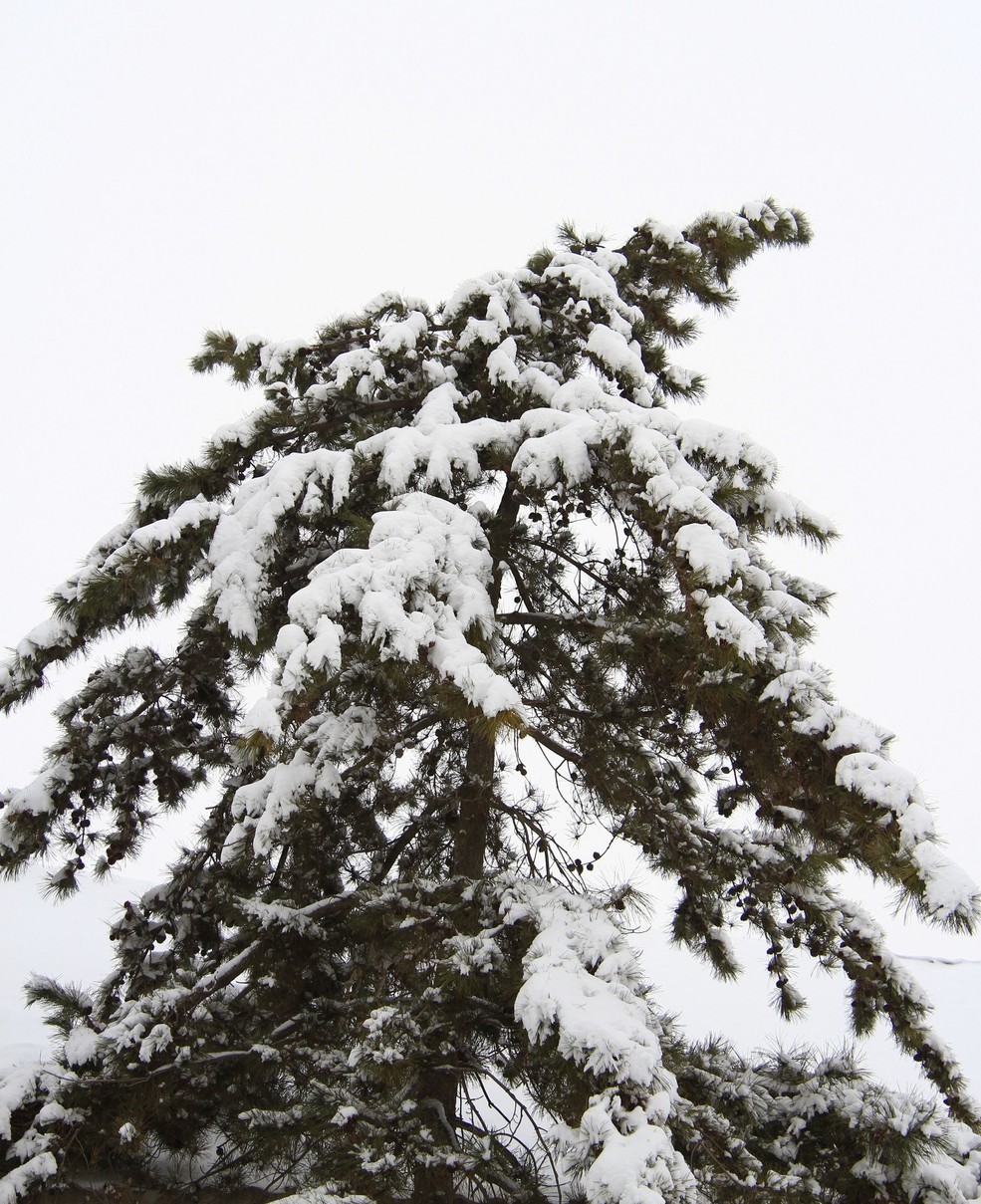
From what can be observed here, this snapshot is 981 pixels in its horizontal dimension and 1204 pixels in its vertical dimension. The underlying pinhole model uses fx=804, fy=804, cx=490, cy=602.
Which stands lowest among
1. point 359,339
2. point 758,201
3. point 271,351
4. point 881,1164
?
point 881,1164

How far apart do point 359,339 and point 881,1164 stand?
537 centimetres

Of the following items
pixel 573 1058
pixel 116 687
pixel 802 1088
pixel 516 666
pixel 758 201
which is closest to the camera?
pixel 573 1058

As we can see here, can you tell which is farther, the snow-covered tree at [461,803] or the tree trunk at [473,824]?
the tree trunk at [473,824]

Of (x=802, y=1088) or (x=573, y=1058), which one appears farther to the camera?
(x=802, y=1088)

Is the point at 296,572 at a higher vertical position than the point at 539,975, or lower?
higher

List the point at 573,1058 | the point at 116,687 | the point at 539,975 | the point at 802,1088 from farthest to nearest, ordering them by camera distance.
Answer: the point at 116,687 → the point at 802,1088 → the point at 539,975 → the point at 573,1058

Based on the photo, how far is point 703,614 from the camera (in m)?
3.13

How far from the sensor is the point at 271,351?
5.62 m

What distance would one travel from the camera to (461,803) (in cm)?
459

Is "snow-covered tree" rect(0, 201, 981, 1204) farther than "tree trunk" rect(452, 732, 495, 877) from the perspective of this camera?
No

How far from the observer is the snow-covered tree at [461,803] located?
2824 millimetres

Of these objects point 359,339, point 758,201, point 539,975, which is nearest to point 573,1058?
point 539,975

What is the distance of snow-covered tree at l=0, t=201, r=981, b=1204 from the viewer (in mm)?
2824

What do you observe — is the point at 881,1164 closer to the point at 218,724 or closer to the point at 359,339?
the point at 218,724
